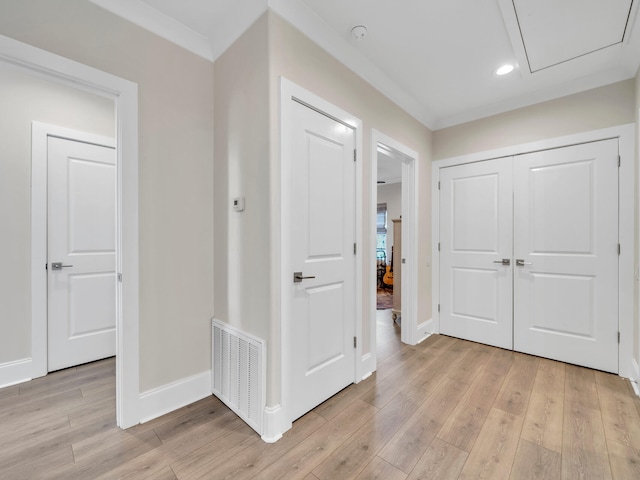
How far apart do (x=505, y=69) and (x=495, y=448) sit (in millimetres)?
2902

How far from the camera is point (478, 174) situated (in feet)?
10.5

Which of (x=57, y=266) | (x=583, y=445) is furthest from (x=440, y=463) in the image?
(x=57, y=266)

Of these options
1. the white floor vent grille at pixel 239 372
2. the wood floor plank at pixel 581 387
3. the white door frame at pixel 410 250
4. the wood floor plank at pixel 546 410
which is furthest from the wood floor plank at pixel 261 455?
the wood floor plank at pixel 581 387

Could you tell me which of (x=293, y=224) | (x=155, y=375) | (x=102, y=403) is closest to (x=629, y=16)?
(x=293, y=224)

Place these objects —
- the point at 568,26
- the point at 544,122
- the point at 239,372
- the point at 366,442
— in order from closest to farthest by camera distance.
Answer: the point at 366,442
the point at 239,372
the point at 568,26
the point at 544,122

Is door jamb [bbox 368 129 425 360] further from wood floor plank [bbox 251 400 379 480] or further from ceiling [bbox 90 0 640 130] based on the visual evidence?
wood floor plank [bbox 251 400 379 480]

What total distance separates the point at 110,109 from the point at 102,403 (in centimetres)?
259

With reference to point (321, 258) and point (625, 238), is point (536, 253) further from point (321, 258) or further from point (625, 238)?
point (321, 258)

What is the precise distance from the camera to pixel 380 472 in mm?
1447

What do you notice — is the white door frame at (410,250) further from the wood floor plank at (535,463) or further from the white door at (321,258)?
the wood floor plank at (535,463)

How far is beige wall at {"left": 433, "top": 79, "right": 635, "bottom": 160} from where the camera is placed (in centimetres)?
249

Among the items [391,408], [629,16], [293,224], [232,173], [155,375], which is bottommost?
[391,408]

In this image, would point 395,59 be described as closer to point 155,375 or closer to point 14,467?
point 155,375

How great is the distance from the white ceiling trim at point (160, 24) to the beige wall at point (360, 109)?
2.35 ft
